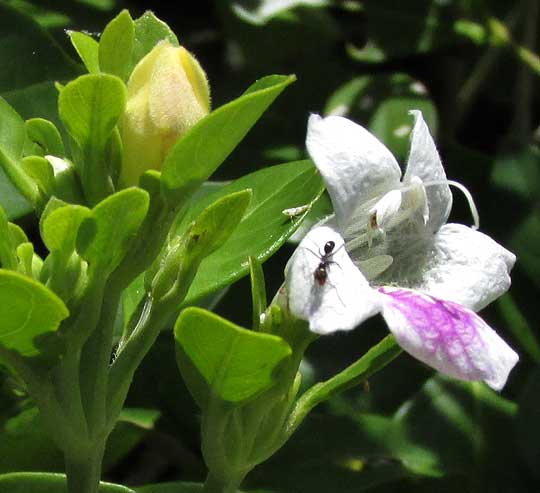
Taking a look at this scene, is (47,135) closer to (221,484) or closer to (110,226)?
(110,226)

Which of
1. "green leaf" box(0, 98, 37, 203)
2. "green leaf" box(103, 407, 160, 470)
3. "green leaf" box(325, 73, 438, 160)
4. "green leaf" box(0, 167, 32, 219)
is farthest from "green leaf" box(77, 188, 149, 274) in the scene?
"green leaf" box(325, 73, 438, 160)

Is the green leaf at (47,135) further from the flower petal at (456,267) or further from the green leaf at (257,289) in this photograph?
the flower petal at (456,267)

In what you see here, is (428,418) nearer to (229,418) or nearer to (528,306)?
(528,306)

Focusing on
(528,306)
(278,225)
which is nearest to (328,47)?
(528,306)

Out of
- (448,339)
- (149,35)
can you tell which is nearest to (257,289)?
(448,339)

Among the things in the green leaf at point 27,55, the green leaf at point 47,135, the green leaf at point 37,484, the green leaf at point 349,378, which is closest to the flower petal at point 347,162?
the green leaf at point 349,378

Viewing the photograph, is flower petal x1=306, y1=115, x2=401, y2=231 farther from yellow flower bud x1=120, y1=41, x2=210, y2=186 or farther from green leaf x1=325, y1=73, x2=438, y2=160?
green leaf x1=325, y1=73, x2=438, y2=160
